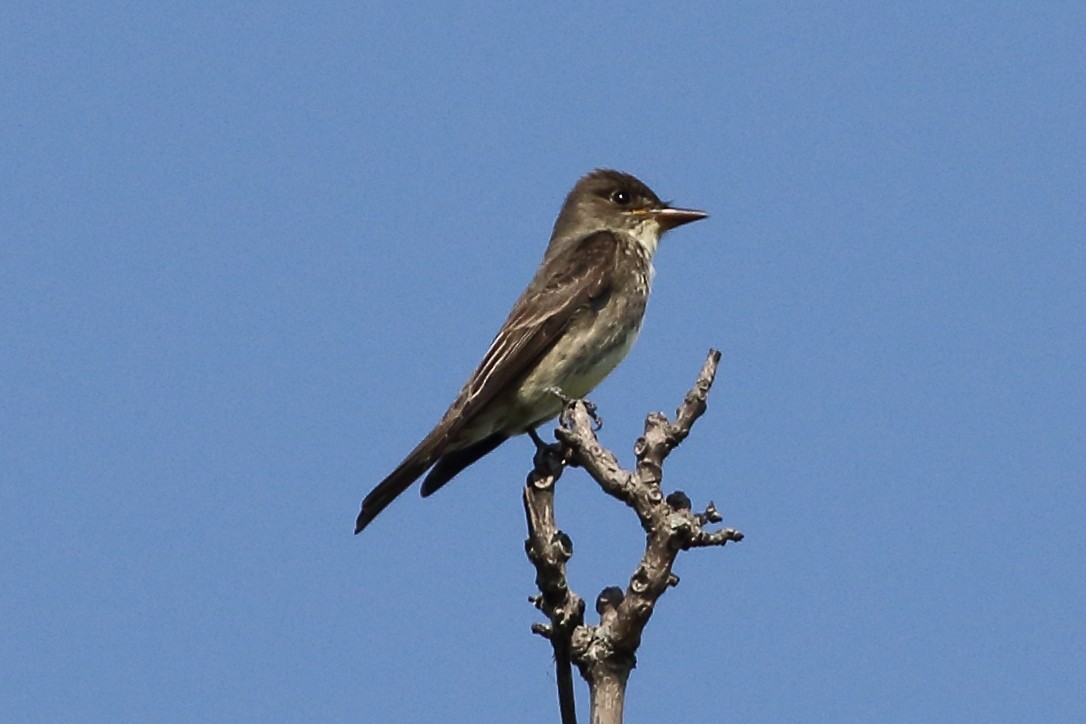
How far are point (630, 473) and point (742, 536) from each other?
0.48 meters

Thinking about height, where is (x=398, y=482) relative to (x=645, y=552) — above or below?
above

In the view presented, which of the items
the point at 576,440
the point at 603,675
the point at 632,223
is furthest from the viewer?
the point at 632,223

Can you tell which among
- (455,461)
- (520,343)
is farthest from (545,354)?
(455,461)

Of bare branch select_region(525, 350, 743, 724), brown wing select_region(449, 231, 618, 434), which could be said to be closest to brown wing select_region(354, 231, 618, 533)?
brown wing select_region(449, 231, 618, 434)

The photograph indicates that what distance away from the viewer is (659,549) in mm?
5316

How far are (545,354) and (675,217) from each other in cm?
179

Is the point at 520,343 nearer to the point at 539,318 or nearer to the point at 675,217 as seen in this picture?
Result: the point at 539,318

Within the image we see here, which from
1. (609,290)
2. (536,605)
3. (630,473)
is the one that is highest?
(609,290)

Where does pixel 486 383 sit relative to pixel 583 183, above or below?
below

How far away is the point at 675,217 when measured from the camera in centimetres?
1038

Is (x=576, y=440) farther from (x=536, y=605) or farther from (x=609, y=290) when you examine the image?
(x=609, y=290)

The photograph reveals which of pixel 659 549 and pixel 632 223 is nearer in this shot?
pixel 659 549

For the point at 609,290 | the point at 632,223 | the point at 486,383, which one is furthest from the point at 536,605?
the point at 632,223

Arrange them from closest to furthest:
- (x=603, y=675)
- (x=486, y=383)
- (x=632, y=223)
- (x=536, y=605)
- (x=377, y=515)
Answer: (x=603, y=675), (x=536, y=605), (x=377, y=515), (x=486, y=383), (x=632, y=223)
